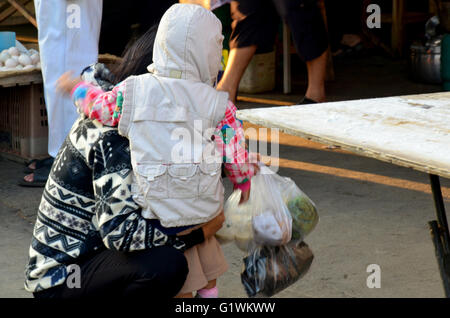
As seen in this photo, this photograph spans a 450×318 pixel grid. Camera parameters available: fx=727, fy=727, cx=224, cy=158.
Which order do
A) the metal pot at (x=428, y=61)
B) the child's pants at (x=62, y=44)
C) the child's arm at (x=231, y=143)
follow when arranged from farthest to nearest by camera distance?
the metal pot at (x=428, y=61)
the child's pants at (x=62, y=44)
the child's arm at (x=231, y=143)

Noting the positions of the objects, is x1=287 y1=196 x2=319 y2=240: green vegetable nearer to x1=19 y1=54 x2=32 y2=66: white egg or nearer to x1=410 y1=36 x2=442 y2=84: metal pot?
x1=19 y1=54 x2=32 y2=66: white egg

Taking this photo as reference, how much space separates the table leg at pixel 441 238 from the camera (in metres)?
2.25

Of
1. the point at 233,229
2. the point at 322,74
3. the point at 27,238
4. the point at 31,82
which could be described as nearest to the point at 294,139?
the point at 322,74

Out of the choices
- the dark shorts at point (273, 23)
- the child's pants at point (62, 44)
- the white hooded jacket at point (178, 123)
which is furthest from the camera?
the dark shorts at point (273, 23)

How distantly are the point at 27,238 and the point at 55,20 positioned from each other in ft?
3.93

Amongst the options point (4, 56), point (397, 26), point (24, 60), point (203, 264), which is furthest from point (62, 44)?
point (397, 26)

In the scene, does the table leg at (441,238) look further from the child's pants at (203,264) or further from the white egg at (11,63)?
the white egg at (11,63)

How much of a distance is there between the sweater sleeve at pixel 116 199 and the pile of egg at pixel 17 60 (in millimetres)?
2157

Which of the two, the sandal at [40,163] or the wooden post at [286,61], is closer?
the sandal at [40,163]

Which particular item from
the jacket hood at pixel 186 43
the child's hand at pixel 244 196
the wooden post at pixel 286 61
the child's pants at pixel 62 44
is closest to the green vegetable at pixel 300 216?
the child's hand at pixel 244 196

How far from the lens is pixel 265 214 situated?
7.29 feet

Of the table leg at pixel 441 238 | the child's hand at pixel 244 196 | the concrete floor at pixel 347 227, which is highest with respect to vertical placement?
the child's hand at pixel 244 196

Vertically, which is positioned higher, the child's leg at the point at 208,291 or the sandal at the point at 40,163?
the sandal at the point at 40,163

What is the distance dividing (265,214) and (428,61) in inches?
174
